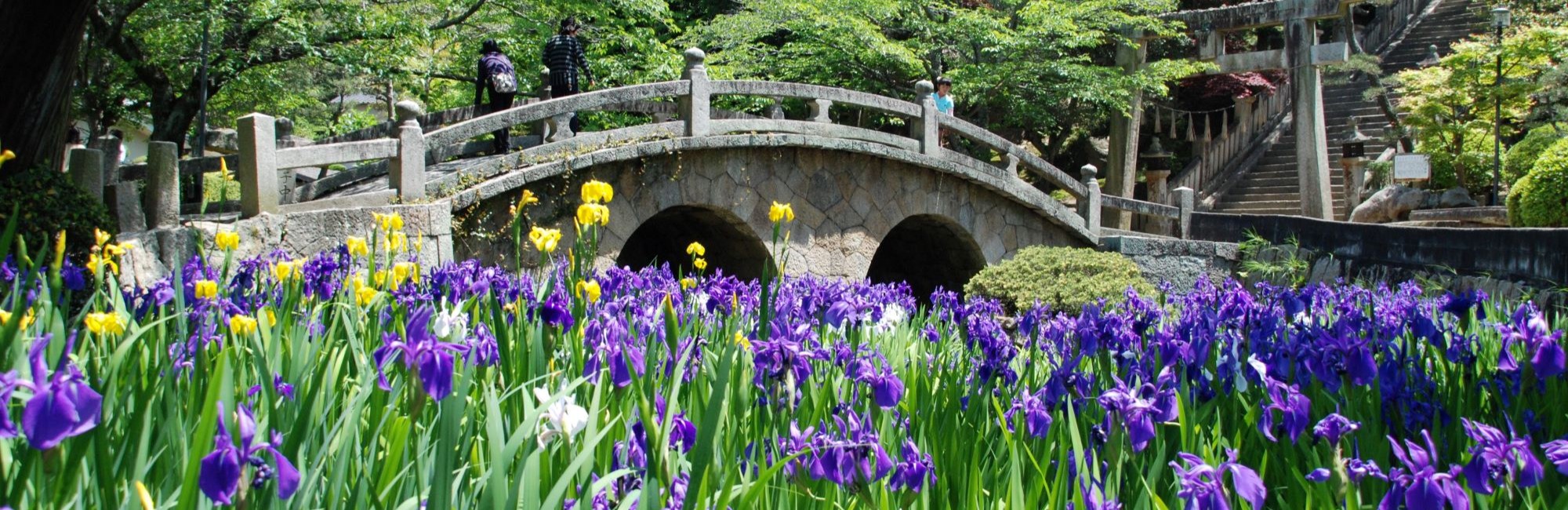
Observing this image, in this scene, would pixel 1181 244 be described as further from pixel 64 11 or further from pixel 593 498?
pixel 593 498

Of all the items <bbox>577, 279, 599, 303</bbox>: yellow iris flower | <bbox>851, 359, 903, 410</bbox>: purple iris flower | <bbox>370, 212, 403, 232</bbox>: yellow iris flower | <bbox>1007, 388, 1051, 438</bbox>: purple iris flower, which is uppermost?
<bbox>370, 212, 403, 232</bbox>: yellow iris flower

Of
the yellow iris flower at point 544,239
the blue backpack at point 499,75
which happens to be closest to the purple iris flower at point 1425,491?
the yellow iris flower at point 544,239

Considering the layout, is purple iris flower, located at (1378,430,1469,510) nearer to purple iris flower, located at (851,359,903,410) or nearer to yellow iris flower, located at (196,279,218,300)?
purple iris flower, located at (851,359,903,410)

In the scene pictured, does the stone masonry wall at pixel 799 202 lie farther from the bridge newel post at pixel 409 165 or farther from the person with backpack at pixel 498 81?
the person with backpack at pixel 498 81

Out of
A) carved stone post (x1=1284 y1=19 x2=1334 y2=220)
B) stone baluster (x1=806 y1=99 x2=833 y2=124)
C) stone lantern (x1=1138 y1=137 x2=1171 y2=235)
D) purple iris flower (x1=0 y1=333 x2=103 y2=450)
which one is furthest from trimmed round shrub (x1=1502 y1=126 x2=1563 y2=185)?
purple iris flower (x1=0 y1=333 x2=103 y2=450)

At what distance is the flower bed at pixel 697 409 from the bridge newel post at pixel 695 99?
622 cm

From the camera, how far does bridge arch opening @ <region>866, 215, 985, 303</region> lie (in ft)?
42.1

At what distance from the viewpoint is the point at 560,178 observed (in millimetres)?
8859

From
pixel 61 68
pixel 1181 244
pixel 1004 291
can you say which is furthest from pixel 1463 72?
pixel 61 68

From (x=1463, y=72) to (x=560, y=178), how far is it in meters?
13.6

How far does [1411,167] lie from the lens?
15305mm

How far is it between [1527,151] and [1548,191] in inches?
231

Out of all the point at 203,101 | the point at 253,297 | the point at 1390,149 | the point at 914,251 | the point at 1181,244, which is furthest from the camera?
the point at 1390,149

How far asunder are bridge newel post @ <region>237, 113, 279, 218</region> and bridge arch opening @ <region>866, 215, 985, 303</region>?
708 centimetres
